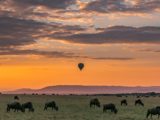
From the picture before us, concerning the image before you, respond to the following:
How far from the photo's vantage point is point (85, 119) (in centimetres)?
3894

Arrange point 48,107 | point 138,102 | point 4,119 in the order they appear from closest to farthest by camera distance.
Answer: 1. point 4,119
2. point 48,107
3. point 138,102

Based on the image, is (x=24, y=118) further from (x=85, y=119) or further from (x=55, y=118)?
(x=85, y=119)

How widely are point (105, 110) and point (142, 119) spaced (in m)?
10.7

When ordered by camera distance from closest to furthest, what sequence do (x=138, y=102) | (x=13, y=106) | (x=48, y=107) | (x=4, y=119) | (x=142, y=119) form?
(x=4, y=119) < (x=142, y=119) < (x=13, y=106) < (x=48, y=107) < (x=138, y=102)

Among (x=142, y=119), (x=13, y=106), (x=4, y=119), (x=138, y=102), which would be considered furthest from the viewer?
(x=138, y=102)

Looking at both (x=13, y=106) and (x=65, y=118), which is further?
(x=13, y=106)

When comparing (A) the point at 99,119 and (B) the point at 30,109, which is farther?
(B) the point at 30,109

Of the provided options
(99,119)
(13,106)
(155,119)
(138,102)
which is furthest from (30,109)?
(138,102)

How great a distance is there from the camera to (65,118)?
39719 mm

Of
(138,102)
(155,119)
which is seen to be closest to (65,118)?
(155,119)

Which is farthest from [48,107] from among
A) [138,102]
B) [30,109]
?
[138,102]

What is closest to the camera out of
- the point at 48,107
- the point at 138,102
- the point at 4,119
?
the point at 4,119

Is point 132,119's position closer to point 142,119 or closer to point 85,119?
point 142,119

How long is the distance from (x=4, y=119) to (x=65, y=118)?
601cm
